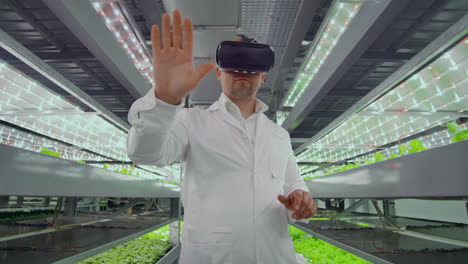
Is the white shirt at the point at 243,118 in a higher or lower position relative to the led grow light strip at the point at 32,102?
lower

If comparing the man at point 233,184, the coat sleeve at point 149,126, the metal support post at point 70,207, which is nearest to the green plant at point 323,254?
the man at point 233,184

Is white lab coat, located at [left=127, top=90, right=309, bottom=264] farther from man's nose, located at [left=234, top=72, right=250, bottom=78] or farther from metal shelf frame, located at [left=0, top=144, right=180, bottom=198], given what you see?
metal shelf frame, located at [left=0, top=144, right=180, bottom=198]

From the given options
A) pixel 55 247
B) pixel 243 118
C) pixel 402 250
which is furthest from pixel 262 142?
pixel 55 247

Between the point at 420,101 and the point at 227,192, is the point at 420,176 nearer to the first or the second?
the point at 227,192

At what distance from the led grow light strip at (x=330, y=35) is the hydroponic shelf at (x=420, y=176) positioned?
1.20 metres

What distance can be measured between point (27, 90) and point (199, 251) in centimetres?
295

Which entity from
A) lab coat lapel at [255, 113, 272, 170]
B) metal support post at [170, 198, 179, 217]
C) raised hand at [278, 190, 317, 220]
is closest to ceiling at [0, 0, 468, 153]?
lab coat lapel at [255, 113, 272, 170]

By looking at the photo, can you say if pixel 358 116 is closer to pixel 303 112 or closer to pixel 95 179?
pixel 303 112

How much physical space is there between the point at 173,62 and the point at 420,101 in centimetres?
239

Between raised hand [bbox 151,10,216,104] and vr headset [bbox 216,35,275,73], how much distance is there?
0.98 feet

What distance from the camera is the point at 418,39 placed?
3.76m

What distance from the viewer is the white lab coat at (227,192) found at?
1090 mm

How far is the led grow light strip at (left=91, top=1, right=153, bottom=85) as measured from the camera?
6.27 ft

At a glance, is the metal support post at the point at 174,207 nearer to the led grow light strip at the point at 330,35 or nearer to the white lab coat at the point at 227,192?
the led grow light strip at the point at 330,35
